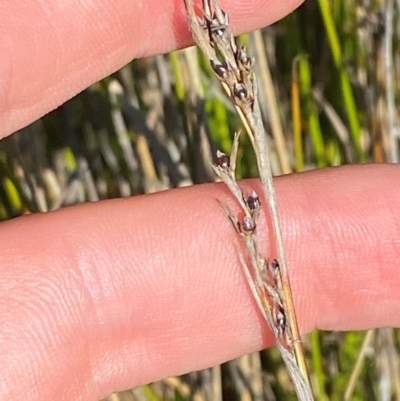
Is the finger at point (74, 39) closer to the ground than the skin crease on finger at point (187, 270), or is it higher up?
higher up

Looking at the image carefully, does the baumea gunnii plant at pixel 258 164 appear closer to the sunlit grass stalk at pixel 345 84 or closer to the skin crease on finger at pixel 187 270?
the skin crease on finger at pixel 187 270

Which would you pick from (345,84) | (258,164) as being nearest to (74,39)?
(258,164)

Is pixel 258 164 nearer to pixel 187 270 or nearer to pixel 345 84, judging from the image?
pixel 187 270

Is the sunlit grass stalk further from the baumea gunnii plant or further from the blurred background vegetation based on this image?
the baumea gunnii plant

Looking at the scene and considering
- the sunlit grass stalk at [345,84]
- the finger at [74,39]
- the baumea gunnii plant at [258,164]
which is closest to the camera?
the baumea gunnii plant at [258,164]

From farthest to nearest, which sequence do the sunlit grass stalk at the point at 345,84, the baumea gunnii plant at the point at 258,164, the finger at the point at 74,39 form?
the sunlit grass stalk at the point at 345,84 → the finger at the point at 74,39 → the baumea gunnii plant at the point at 258,164

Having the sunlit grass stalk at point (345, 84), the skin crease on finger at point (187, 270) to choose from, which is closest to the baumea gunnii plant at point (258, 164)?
the skin crease on finger at point (187, 270)

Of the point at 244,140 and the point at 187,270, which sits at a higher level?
the point at 244,140
